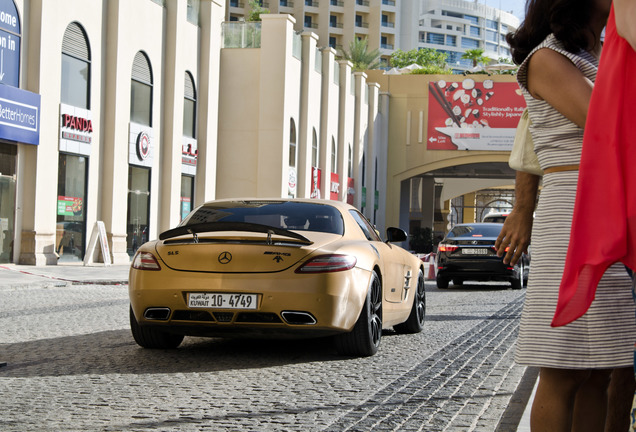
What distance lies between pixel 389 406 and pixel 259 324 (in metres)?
1.89

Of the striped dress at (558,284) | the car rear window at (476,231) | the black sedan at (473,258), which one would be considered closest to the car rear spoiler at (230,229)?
the striped dress at (558,284)

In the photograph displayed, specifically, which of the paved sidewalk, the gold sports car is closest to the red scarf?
the gold sports car

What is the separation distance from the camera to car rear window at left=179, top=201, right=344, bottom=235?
8.13 meters

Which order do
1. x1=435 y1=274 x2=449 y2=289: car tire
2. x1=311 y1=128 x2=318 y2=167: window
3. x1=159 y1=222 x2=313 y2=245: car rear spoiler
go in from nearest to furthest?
x1=159 y1=222 x2=313 y2=245: car rear spoiler
x1=435 y1=274 x2=449 y2=289: car tire
x1=311 y1=128 x2=318 y2=167: window

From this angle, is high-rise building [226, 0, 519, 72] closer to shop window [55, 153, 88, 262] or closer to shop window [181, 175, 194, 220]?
shop window [181, 175, 194, 220]

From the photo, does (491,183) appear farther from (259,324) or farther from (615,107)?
(615,107)

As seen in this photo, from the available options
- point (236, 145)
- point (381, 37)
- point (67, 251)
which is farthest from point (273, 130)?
point (381, 37)

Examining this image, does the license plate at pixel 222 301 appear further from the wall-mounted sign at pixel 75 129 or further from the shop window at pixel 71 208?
the shop window at pixel 71 208

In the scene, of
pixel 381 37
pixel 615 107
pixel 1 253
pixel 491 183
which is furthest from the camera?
pixel 381 37

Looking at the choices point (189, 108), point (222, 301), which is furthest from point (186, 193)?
point (222, 301)

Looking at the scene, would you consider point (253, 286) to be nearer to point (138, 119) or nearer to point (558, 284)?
point (558, 284)

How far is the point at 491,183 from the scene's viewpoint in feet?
240

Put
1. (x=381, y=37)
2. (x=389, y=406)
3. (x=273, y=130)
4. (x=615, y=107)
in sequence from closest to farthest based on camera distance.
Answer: (x=615, y=107)
(x=389, y=406)
(x=273, y=130)
(x=381, y=37)

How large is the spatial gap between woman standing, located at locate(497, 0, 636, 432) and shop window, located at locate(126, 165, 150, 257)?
25.5 meters
